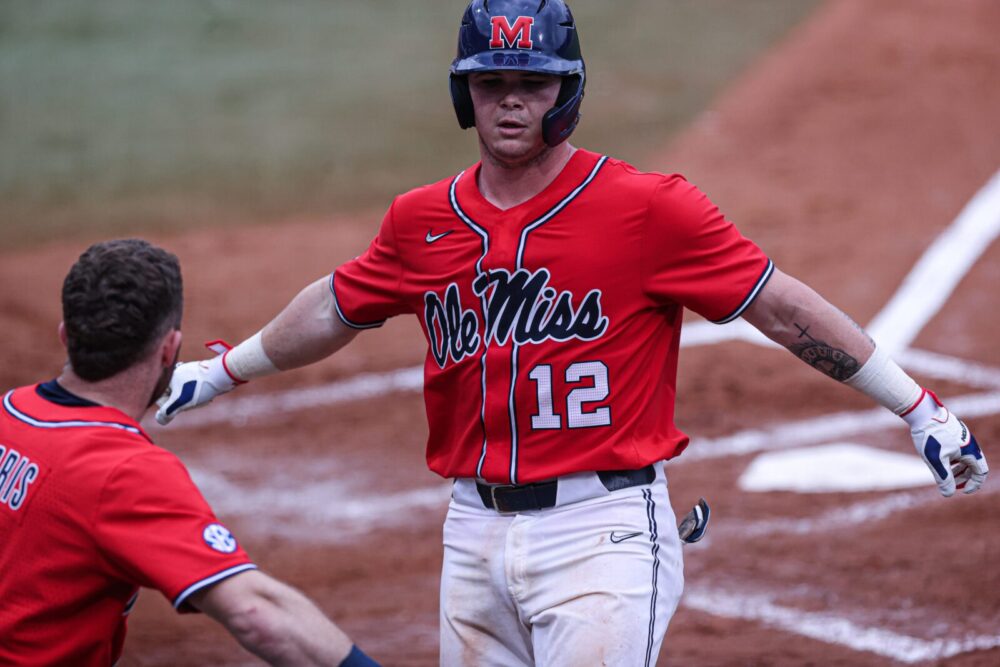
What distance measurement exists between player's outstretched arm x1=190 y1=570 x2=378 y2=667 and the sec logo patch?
6 centimetres

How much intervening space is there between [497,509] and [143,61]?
9.61 m

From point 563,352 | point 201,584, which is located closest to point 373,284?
point 563,352

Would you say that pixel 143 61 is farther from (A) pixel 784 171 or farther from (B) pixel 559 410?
(B) pixel 559 410

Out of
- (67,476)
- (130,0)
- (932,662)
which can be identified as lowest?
(932,662)

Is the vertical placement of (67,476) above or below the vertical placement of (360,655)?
above

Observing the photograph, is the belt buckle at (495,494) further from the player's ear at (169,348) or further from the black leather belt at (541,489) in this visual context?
the player's ear at (169,348)

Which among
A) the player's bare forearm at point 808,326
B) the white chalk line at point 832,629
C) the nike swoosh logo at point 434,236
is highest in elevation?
the nike swoosh logo at point 434,236

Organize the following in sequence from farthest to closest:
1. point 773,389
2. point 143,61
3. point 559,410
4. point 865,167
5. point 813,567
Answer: point 143,61
point 865,167
point 773,389
point 813,567
point 559,410

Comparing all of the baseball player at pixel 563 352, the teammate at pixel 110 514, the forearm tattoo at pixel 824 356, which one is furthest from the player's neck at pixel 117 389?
the forearm tattoo at pixel 824 356

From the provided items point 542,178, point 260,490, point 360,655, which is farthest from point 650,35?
point 360,655

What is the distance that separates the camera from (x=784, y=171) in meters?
10.2

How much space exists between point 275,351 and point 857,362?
169 centimetres

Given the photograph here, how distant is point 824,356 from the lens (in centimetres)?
343

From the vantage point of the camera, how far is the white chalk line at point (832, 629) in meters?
4.94
